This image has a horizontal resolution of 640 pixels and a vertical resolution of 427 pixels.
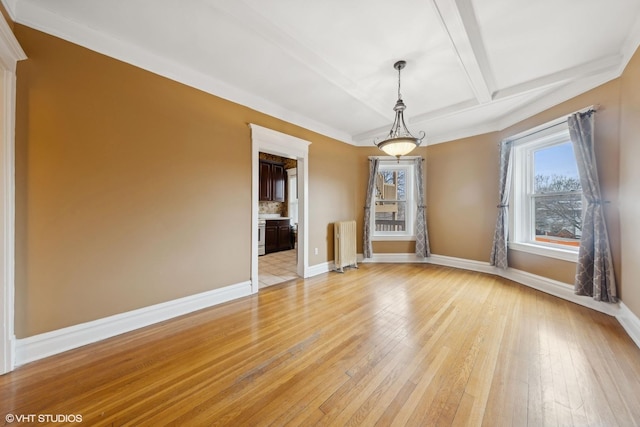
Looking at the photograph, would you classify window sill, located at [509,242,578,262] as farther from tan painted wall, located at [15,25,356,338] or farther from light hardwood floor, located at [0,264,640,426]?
tan painted wall, located at [15,25,356,338]

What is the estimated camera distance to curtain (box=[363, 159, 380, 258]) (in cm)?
473

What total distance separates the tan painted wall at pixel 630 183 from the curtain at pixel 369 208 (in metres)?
3.10

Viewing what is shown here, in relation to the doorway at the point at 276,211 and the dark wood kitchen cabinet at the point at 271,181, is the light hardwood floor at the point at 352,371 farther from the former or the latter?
the dark wood kitchen cabinet at the point at 271,181

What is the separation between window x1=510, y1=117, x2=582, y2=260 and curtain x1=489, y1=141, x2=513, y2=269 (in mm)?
102

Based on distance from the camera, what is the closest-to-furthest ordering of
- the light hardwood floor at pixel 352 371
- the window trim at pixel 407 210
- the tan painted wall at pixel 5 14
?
the light hardwood floor at pixel 352 371
the tan painted wall at pixel 5 14
the window trim at pixel 407 210

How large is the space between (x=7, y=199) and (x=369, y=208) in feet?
15.1

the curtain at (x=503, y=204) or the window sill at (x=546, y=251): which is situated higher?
the curtain at (x=503, y=204)

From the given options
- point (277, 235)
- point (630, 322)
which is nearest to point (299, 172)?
point (277, 235)

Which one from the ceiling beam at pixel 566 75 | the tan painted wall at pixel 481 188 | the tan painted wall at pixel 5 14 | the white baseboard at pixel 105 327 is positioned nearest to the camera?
the tan painted wall at pixel 5 14

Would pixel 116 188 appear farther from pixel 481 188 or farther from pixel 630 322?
pixel 481 188

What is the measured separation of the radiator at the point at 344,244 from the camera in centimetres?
421

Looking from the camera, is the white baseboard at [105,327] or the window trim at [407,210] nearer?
the white baseboard at [105,327]

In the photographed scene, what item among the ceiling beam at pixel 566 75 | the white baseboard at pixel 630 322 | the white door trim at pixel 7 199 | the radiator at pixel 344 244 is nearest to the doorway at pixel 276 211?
the radiator at pixel 344 244

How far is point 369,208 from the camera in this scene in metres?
4.81
